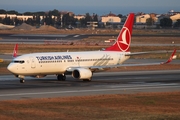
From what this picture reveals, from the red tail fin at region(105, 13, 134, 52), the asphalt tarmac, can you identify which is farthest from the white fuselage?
the asphalt tarmac

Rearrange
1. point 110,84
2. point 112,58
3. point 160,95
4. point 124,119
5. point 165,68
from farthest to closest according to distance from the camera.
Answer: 1. point 165,68
2. point 112,58
3. point 110,84
4. point 160,95
5. point 124,119

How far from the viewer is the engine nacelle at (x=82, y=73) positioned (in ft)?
163

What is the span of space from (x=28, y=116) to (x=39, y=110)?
2380 mm

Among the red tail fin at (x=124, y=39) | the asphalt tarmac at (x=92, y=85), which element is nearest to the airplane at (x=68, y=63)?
the red tail fin at (x=124, y=39)

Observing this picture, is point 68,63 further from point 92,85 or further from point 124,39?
point 124,39

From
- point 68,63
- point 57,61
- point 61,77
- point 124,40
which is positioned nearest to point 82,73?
point 68,63

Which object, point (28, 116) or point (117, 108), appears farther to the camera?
point (117, 108)

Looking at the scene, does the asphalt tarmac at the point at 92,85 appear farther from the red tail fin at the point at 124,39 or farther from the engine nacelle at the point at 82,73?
the red tail fin at the point at 124,39

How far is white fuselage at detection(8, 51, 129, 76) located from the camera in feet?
160

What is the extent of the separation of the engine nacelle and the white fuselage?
127cm

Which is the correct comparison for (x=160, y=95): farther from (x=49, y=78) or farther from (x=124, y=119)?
(x=49, y=78)

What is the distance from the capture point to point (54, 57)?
50688mm

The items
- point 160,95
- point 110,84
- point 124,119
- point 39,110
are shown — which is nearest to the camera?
point 124,119

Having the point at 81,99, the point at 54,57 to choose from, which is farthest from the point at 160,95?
the point at 54,57
